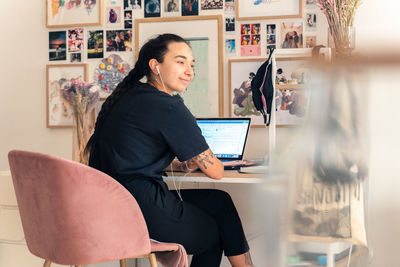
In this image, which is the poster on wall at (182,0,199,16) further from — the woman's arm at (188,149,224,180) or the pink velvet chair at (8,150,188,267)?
the pink velvet chair at (8,150,188,267)

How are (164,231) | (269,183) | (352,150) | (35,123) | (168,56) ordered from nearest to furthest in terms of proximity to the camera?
(352,150), (269,183), (164,231), (168,56), (35,123)

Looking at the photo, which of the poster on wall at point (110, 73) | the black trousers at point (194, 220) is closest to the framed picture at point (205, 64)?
the poster on wall at point (110, 73)

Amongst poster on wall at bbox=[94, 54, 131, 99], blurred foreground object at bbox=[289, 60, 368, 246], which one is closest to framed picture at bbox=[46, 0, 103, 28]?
poster on wall at bbox=[94, 54, 131, 99]

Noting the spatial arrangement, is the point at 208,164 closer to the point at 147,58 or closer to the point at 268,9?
the point at 147,58

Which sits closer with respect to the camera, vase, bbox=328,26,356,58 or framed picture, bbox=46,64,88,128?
vase, bbox=328,26,356,58

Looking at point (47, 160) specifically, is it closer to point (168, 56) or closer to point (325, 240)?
point (168, 56)

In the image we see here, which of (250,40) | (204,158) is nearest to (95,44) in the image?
(250,40)

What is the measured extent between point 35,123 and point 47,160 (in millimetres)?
1525

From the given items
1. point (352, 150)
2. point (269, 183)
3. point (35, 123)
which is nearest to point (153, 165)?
point (269, 183)

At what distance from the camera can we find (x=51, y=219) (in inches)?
70.4

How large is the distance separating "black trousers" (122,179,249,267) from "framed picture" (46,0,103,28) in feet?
4.26

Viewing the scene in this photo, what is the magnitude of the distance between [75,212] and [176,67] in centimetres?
79

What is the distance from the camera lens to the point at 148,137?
6.73 ft

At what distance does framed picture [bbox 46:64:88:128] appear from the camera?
3115 mm
